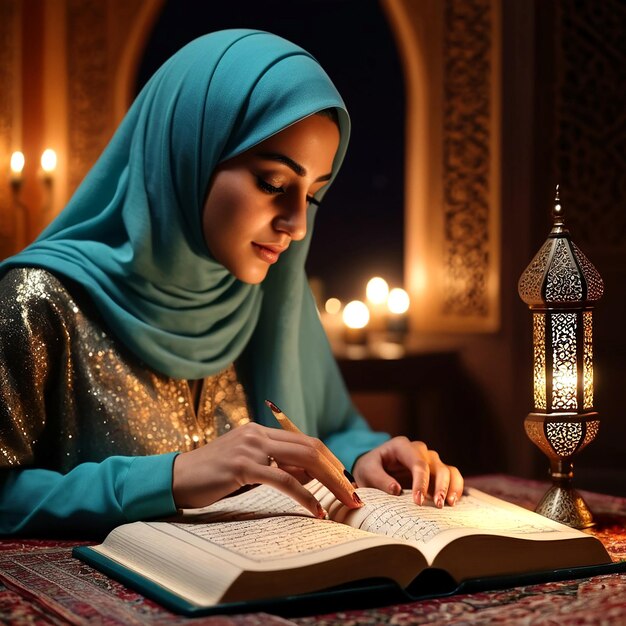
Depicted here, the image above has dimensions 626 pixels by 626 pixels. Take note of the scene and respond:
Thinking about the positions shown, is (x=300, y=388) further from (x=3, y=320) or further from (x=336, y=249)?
(x=336, y=249)

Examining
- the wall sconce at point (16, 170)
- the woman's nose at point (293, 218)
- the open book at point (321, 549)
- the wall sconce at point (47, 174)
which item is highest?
the wall sconce at point (47, 174)

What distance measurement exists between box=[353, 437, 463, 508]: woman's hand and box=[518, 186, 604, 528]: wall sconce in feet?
0.44

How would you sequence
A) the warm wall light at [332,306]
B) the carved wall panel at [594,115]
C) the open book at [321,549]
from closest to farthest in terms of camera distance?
1. the open book at [321,549]
2. the carved wall panel at [594,115]
3. the warm wall light at [332,306]

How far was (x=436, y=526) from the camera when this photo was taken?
43.1 inches

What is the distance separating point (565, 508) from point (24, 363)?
0.76 meters

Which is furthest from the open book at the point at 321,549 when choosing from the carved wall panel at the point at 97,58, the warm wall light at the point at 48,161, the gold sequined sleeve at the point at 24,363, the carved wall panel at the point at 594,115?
the carved wall panel at the point at 97,58

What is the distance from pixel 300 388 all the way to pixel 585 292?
1.72ft

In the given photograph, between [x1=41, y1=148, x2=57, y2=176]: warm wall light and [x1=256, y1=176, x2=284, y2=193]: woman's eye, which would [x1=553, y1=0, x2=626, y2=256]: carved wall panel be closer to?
[x1=41, y1=148, x2=57, y2=176]: warm wall light

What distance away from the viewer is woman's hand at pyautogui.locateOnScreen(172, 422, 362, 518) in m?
1.16

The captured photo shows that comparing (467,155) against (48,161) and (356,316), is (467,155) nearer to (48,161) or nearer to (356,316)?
(356,316)

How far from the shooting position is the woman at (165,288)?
1344mm

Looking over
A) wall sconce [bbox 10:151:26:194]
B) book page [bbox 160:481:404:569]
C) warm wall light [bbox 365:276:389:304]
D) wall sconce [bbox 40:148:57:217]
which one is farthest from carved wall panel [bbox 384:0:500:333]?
book page [bbox 160:481:404:569]

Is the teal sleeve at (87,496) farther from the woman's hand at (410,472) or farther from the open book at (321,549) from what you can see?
the woman's hand at (410,472)

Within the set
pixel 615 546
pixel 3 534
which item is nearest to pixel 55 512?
pixel 3 534
